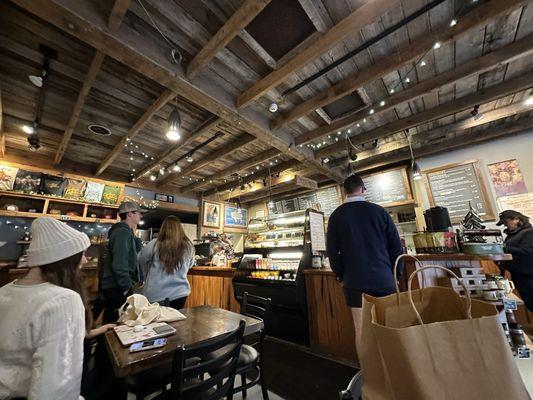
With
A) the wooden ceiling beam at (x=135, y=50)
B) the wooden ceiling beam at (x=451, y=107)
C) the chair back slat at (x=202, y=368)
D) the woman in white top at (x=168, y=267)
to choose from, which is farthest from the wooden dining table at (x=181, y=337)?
the wooden ceiling beam at (x=451, y=107)

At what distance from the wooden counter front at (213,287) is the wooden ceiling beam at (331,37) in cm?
328

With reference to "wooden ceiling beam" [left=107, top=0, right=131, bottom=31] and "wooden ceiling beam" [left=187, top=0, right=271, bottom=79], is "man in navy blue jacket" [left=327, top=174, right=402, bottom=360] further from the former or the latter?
"wooden ceiling beam" [left=107, top=0, right=131, bottom=31]

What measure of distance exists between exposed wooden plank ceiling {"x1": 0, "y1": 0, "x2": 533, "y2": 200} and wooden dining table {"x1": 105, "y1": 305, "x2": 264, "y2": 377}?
7.55ft

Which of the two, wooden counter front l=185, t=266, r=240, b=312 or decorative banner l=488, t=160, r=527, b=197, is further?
wooden counter front l=185, t=266, r=240, b=312

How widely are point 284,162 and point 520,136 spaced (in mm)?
4397

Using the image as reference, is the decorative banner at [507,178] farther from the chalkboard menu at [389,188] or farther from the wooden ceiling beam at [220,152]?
the wooden ceiling beam at [220,152]

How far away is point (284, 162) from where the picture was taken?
5164 millimetres

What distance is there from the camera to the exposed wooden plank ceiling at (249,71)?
76.4 inches

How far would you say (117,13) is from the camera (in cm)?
179

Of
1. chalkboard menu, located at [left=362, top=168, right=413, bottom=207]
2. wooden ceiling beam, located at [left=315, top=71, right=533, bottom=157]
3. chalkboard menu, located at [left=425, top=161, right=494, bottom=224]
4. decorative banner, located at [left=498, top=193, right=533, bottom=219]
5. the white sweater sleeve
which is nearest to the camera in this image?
the white sweater sleeve

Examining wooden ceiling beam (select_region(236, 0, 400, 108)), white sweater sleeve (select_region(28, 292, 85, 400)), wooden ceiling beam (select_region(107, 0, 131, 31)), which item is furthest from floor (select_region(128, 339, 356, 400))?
wooden ceiling beam (select_region(107, 0, 131, 31))

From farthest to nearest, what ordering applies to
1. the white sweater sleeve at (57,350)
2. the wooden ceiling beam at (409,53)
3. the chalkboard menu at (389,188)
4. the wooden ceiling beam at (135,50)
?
the chalkboard menu at (389,188) < the wooden ceiling beam at (409,53) < the wooden ceiling beam at (135,50) < the white sweater sleeve at (57,350)

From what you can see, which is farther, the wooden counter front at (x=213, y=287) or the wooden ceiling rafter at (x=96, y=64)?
the wooden counter front at (x=213, y=287)

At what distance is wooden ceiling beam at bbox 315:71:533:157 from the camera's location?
9.29ft
